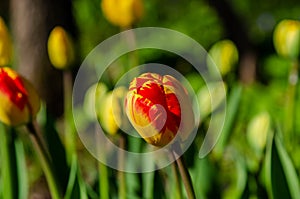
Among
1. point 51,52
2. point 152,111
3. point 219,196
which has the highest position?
point 51,52

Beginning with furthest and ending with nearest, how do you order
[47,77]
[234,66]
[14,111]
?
[47,77]
[234,66]
[14,111]

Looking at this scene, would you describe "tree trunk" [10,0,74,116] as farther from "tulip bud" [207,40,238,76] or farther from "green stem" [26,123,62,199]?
"green stem" [26,123,62,199]

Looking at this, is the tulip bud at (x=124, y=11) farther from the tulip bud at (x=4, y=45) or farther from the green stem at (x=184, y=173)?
the green stem at (x=184, y=173)

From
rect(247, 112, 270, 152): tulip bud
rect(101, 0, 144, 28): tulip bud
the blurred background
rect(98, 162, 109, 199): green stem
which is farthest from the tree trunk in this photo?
rect(98, 162, 109, 199): green stem

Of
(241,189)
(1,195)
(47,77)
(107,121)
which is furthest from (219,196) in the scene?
(47,77)

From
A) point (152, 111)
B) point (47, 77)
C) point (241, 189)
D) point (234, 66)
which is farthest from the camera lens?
point (47, 77)

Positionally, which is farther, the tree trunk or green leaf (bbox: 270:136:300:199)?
the tree trunk

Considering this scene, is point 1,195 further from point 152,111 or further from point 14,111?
point 152,111
